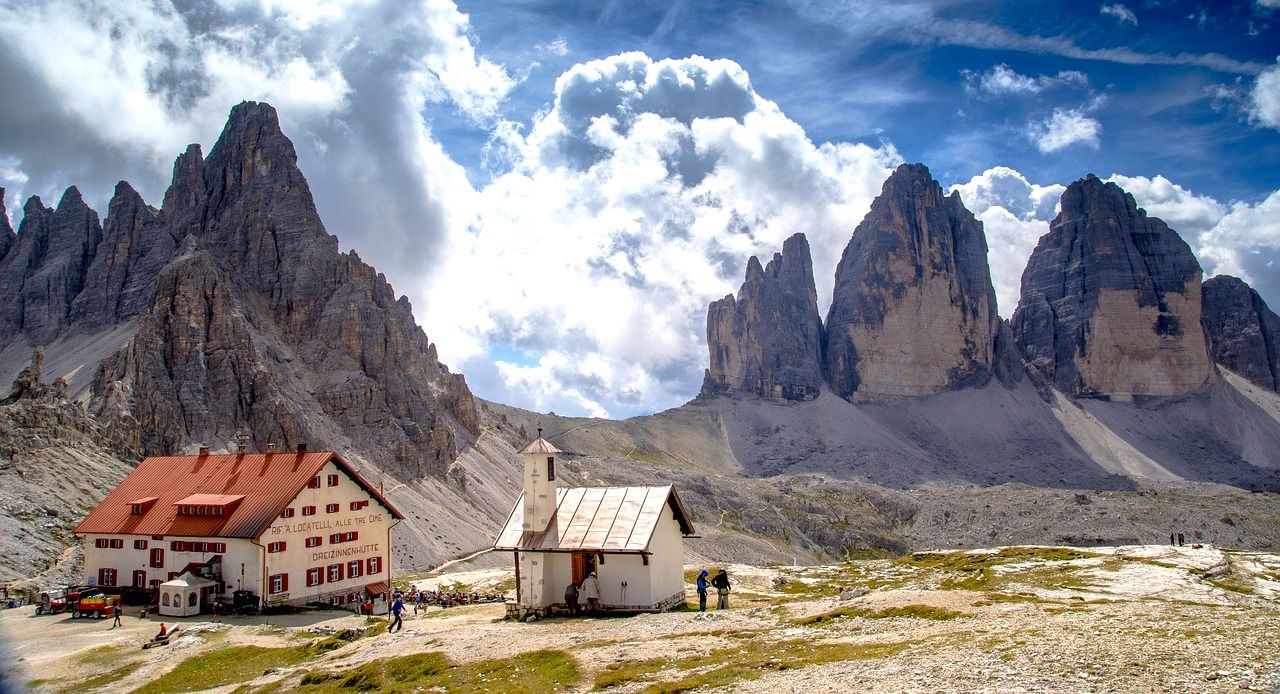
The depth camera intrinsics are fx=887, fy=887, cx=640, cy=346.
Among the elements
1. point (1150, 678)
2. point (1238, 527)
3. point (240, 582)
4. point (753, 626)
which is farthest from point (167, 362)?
point (1238, 527)

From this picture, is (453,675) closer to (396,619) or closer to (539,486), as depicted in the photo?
(396,619)

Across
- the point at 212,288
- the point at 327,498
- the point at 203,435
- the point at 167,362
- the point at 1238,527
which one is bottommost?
the point at 1238,527

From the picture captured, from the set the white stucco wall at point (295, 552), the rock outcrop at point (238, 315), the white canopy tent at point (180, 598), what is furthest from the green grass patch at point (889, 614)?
the rock outcrop at point (238, 315)

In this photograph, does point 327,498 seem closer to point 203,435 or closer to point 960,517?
point 203,435

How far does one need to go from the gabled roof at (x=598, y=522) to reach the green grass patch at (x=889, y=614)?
389 inches

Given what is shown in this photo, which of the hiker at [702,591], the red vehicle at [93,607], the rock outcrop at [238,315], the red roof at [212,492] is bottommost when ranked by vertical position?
the hiker at [702,591]

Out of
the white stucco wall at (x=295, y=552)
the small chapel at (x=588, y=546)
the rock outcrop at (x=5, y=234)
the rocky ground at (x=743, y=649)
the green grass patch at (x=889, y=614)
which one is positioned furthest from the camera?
the rock outcrop at (x=5, y=234)

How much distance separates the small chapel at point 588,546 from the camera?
4425 cm

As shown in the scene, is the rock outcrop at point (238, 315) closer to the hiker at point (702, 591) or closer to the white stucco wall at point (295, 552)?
the white stucco wall at point (295, 552)

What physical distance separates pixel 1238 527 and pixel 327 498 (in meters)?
153

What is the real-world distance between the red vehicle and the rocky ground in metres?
1.01

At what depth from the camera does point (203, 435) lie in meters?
109

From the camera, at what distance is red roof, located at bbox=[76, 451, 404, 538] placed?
5634cm

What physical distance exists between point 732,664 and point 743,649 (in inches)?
112
